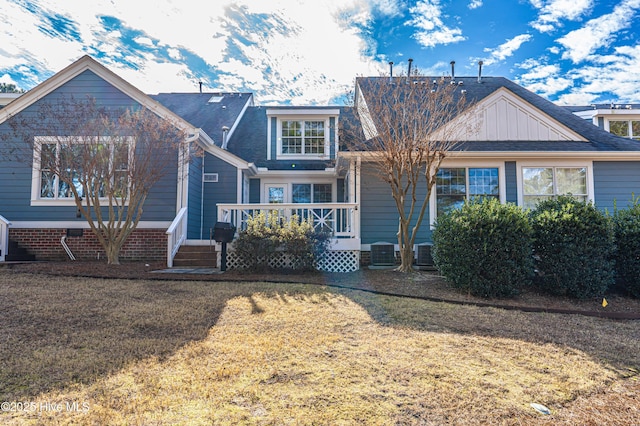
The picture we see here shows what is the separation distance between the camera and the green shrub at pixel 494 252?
527 cm

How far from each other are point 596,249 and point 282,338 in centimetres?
539

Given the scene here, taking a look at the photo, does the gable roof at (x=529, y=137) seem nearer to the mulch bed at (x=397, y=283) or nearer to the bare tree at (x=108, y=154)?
the mulch bed at (x=397, y=283)

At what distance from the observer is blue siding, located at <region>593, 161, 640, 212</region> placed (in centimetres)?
892

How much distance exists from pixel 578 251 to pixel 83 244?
11278mm

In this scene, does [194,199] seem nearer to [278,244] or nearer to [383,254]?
[278,244]

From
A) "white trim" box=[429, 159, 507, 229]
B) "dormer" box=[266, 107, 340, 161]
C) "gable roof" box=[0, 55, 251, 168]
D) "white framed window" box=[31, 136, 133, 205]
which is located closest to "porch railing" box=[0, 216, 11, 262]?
"white framed window" box=[31, 136, 133, 205]

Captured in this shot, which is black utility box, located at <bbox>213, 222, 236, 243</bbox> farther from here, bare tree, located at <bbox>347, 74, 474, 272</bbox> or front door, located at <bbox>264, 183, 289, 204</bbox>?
front door, located at <bbox>264, 183, 289, 204</bbox>

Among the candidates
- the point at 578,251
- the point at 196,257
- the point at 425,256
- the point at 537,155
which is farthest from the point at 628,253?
the point at 196,257

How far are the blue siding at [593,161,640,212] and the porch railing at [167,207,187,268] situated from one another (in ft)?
37.0

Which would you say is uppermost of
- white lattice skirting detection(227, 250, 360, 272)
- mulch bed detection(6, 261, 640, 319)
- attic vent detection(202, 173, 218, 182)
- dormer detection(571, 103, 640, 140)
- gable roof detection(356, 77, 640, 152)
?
dormer detection(571, 103, 640, 140)

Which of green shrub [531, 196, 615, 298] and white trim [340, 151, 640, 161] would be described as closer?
green shrub [531, 196, 615, 298]

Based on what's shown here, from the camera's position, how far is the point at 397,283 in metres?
6.19

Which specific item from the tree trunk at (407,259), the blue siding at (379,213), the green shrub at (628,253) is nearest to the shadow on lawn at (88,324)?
the tree trunk at (407,259)

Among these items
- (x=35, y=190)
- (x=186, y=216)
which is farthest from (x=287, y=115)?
(x=35, y=190)
